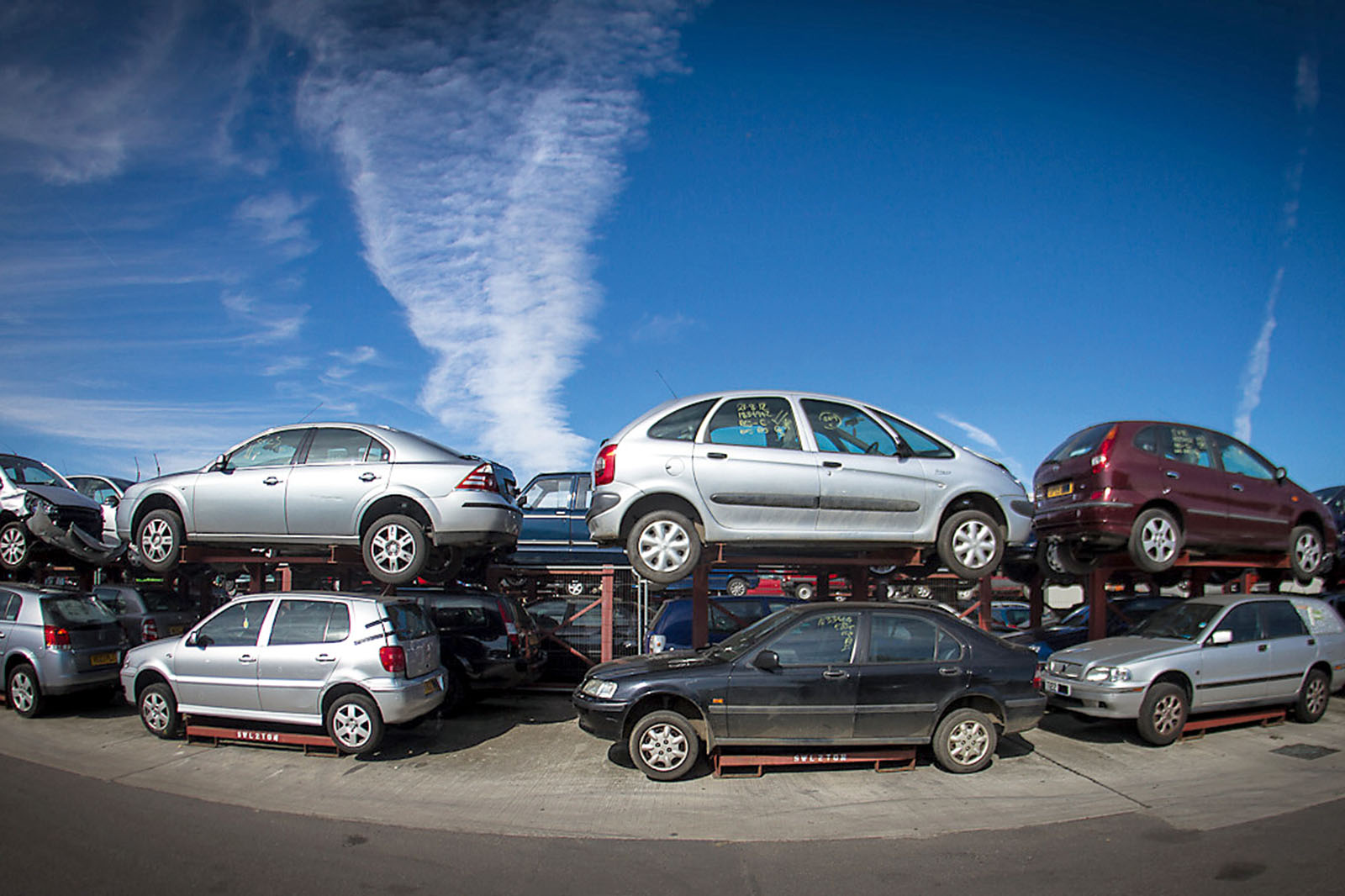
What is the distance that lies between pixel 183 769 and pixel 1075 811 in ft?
23.3

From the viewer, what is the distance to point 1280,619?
801cm

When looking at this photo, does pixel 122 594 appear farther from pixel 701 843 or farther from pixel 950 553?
pixel 950 553

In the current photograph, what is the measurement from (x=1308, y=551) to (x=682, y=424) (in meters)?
8.41

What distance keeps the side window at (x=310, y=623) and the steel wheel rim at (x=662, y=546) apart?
2766 mm

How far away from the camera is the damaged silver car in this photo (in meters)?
9.92

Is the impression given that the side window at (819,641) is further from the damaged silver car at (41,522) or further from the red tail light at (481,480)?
the damaged silver car at (41,522)

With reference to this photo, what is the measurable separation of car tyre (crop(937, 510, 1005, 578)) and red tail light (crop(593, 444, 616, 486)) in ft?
10.5

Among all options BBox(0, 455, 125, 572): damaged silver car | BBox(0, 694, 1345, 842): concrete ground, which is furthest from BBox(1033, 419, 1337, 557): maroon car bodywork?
BBox(0, 455, 125, 572): damaged silver car

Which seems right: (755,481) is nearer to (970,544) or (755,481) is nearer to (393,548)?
(970,544)

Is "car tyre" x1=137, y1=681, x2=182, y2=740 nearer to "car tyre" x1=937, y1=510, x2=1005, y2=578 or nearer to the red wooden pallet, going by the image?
the red wooden pallet

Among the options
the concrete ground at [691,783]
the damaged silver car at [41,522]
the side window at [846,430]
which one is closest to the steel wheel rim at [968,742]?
the concrete ground at [691,783]

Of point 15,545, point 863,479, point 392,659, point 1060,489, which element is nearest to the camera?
point 392,659

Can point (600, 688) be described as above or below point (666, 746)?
above

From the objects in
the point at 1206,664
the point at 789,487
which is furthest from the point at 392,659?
the point at 1206,664
